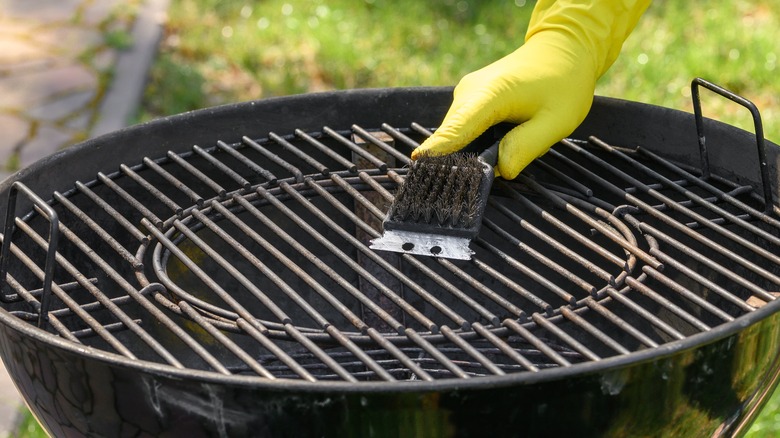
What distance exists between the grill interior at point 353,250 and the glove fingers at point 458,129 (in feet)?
0.31

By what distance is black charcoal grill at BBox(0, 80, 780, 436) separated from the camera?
49.3 inches

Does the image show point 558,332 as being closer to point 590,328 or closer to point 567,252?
point 590,328

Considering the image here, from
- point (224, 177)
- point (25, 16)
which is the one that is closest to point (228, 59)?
point (25, 16)

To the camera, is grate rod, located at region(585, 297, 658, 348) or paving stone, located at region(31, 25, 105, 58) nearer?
grate rod, located at region(585, 297, 658, 348)

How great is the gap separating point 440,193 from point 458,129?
7.2 inches

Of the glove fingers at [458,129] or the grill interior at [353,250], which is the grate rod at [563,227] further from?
the glove fingers at [458,129]

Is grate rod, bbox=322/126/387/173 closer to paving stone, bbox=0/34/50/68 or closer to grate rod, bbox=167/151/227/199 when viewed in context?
grate rod, bbox=167/151/227/199

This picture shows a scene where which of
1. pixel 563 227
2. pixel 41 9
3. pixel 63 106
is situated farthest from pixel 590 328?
pixel 41 9

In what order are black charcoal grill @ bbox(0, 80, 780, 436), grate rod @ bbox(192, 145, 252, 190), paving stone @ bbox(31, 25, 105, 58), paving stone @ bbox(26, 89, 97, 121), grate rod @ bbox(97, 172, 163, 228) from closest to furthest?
1. black charcoal grill @ bbox(0, 80, 780, 436)
2. grate rod @ bbox(97, 172, 163, 228)
3. grate rod @ bbox(192, 145, 252, 190)
4. paving stone @ bbox(26, 89, 97, 121)
5. paving stone @ bbox(31, 25, 105, 58)

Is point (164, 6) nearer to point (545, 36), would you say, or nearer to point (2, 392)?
point (2, 392)

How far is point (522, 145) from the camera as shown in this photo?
1.85m

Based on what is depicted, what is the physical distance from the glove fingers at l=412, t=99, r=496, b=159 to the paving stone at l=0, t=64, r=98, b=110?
8.78 feet

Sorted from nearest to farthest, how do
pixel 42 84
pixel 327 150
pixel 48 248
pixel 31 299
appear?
pixel 48 248, pixel 31 299, pixel 327 150, pixel 42 84

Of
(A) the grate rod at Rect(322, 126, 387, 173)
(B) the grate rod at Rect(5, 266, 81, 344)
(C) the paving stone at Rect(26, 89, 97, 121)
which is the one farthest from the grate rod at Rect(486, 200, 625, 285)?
(C) the paving stone at Rect(26, 89, 97, 121)
